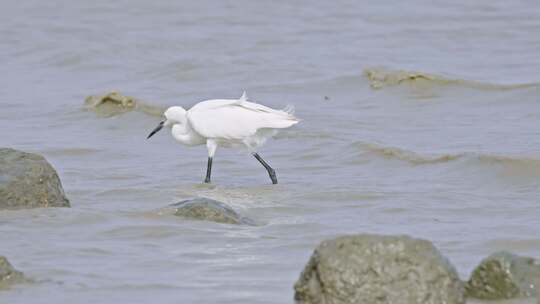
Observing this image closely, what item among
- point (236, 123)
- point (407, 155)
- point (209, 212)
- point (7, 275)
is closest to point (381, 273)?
point (7, 275)

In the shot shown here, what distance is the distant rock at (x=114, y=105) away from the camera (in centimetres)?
1422

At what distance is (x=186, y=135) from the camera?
35.8ft

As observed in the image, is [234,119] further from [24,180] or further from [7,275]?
[7,275]

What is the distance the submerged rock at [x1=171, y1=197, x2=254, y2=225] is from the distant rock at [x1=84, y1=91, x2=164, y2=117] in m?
5.94

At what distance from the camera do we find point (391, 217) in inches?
344

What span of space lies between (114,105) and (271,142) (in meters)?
2.53

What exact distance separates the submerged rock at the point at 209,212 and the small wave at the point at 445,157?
3228 mm

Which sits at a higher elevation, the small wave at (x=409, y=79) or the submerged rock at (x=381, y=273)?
the submerged rock at (x=381, y=273)

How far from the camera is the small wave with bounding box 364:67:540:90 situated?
14.5 meters

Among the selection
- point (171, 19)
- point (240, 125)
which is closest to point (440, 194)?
point (240, 125)

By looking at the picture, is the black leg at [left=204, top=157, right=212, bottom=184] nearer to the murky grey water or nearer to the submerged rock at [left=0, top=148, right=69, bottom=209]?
the murky grey water

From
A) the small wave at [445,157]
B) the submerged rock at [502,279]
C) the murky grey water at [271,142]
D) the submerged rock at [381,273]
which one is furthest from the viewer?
the small wave at [445,157]

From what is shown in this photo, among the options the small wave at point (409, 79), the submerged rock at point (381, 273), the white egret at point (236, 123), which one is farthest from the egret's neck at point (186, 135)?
the submerged rock at point (381, 273)

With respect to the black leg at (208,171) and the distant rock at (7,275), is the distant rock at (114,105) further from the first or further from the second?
the distant rock at (7,275)
